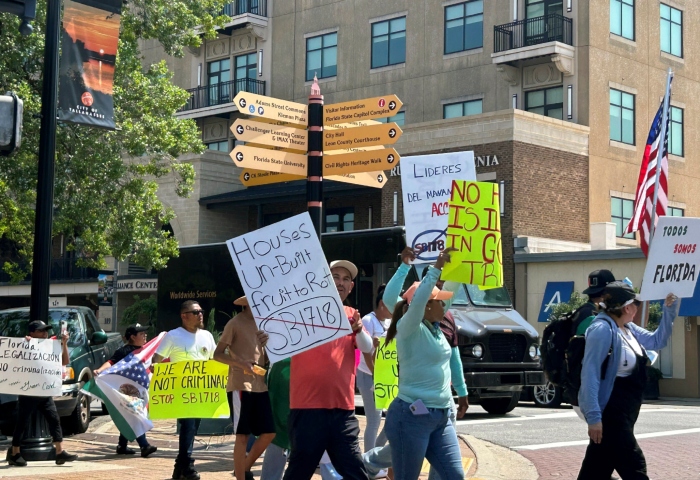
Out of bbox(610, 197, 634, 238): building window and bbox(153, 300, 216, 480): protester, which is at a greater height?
bbox(610, 197, 634, 238): building window

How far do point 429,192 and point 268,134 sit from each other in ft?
6.89

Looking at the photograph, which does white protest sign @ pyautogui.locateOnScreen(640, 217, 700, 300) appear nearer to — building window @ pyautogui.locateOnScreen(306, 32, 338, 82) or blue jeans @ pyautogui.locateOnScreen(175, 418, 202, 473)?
blue jeans @ pyautogui.locateOnScreen(175, 418, 202, 473)

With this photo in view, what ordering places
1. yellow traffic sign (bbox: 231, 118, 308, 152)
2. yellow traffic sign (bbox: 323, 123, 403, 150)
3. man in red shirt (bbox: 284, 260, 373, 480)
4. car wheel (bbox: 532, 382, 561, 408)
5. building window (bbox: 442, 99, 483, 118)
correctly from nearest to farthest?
man in red shirt (bbox: 284, 260, 373, 480) < yellow traffic sign (bbox: 231, 118, 308, 152) < yellow traffic sign (bbox: 323, 123, 403, 150) < car wheel (bbox: 532, 382, 561, 408) < building window (bbox: 442, 99, 483, 118)

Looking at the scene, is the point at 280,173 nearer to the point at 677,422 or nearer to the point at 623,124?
the point at 677,422

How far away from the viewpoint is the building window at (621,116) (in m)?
35.8

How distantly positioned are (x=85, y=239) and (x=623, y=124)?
21.4 m

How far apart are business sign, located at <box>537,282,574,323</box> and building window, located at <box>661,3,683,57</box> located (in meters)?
11.1

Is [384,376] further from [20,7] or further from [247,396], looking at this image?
[20,7]

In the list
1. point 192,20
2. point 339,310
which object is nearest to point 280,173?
point 339,310

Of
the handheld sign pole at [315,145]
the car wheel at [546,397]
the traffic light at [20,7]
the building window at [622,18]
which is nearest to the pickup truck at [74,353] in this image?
the handheld sign pole at [315,145]

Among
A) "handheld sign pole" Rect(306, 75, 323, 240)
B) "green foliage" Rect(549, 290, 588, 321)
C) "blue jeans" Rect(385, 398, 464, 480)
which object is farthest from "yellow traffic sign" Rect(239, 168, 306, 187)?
"green foliage" Rect(549, 290, 588, 321)

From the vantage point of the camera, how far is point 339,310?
283 inches

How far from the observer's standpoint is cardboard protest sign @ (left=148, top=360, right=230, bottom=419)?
10484 mm

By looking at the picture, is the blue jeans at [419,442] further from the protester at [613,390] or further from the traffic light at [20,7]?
the traffic light at [20,7]
